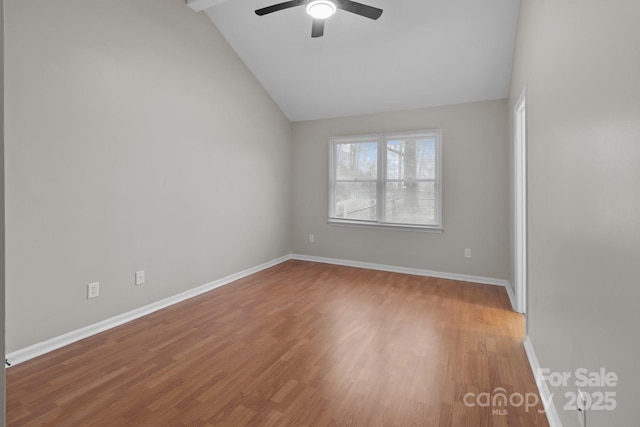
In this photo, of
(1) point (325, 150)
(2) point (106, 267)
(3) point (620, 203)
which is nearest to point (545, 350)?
(3) point (620, 203)

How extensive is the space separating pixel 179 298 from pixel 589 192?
363cm

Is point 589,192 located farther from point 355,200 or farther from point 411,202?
point 355,200

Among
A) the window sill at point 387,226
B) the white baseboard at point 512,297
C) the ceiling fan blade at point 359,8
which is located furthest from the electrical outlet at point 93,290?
the white baseboard at point 512,297

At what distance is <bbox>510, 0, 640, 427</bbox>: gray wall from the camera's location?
92cm

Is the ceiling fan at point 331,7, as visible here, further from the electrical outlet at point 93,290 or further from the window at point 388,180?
the electrical outlet at point 93,290

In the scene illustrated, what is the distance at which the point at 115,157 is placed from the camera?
2865 mm

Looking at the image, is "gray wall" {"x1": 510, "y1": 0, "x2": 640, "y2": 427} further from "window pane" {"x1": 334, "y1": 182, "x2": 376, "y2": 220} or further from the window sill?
"window pane" {"x1": 334, "y1": 182, "x2": 376, "y2": 220}

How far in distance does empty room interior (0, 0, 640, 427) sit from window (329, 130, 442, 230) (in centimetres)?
3

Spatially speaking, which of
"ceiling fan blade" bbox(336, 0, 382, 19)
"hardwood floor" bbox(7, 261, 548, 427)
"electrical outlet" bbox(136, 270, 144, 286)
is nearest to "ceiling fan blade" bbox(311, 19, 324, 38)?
"ceiling fan blade" bbox(336, 0, 382, 19)

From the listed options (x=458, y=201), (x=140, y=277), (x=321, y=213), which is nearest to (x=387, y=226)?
(x=458, y=201)

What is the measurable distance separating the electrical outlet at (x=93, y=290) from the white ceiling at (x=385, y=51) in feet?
10.00

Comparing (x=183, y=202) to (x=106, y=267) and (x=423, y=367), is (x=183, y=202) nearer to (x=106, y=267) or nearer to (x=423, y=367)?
(x=106, y=267)

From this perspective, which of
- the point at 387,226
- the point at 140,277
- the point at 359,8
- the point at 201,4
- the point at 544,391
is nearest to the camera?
the point at 544,391

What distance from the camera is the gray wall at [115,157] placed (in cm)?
232
